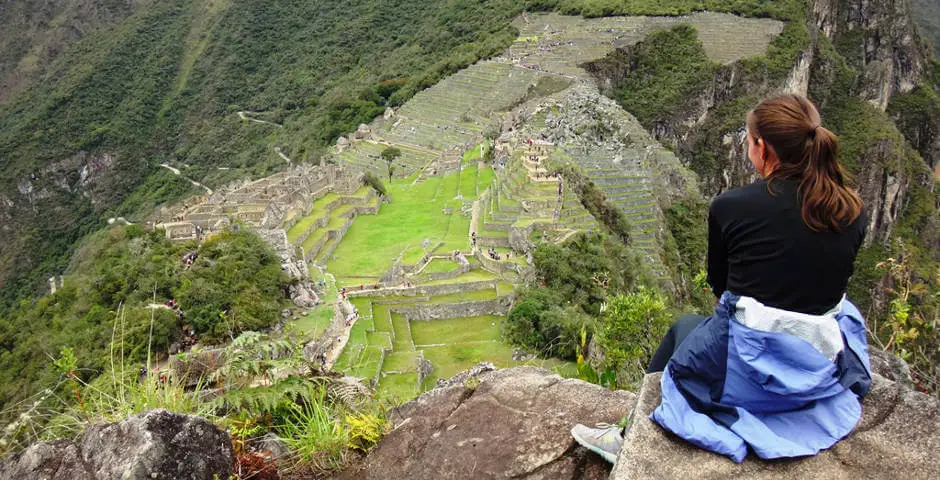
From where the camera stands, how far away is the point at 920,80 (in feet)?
293

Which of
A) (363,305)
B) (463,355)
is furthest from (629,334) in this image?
(363,305)

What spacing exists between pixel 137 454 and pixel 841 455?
10.9 feet

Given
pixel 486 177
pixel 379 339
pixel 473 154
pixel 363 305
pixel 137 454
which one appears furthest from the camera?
pixel 473 154

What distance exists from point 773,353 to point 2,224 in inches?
3647

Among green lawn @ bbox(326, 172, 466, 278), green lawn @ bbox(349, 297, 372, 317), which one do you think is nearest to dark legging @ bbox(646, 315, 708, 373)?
green lawn @ bbox(349, 297, 372, 317)

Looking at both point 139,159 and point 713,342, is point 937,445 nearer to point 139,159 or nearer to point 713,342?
point 713,342

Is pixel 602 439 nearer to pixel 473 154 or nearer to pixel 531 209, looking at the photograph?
pixel 531 209

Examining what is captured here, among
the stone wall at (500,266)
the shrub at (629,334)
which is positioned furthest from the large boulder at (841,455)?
the stone wall at (500,266)

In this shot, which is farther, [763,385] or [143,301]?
[143,301]

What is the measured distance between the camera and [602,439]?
11.6 feet

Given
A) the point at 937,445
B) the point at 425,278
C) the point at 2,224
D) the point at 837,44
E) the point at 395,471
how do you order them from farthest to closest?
the point at 837,44, the point at 2,224, the point at 425,278, the point at 395,471, the point at 937,445

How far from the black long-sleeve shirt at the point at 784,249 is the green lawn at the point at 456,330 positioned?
15260 millimetres

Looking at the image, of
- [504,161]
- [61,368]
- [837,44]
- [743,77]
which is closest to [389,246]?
[504,161]

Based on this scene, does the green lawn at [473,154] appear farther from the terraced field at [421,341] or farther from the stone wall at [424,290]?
the stone wall at [424,290]
